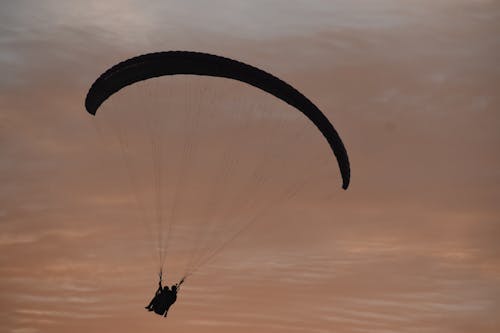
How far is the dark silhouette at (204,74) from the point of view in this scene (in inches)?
1281

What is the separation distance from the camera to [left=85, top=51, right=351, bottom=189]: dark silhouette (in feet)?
107

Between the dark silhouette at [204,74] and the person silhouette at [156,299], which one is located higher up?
the dark silhouette at [204,74]

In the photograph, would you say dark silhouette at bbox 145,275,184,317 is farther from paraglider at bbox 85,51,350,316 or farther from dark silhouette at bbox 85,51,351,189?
dark silhouette at bbox 85,51,351,189

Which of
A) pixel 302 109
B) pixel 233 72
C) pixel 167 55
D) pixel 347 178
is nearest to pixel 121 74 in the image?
pixel 167 55

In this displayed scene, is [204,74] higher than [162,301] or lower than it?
higher

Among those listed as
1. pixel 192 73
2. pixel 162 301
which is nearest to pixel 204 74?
pixel 192 73

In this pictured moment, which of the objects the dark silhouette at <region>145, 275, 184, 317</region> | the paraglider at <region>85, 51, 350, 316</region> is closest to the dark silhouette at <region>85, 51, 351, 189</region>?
the paraglider at <region>85, 51, 350, 316</region>

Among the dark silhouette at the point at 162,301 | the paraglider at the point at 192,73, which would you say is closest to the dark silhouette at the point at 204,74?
the paraglider at the point at 192,73

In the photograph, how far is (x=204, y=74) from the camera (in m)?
33.4

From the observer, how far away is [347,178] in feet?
116

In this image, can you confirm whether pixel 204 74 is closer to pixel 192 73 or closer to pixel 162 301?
pixel 192 73

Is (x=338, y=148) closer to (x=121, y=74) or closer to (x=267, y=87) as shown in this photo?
(x=267, y=87)

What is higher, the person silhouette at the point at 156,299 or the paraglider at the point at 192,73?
the paraglider at the point at 192,73

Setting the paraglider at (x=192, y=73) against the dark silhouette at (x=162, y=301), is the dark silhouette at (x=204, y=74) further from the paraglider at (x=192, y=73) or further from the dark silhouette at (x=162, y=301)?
the dark silhouette at (x=162, y=301)
